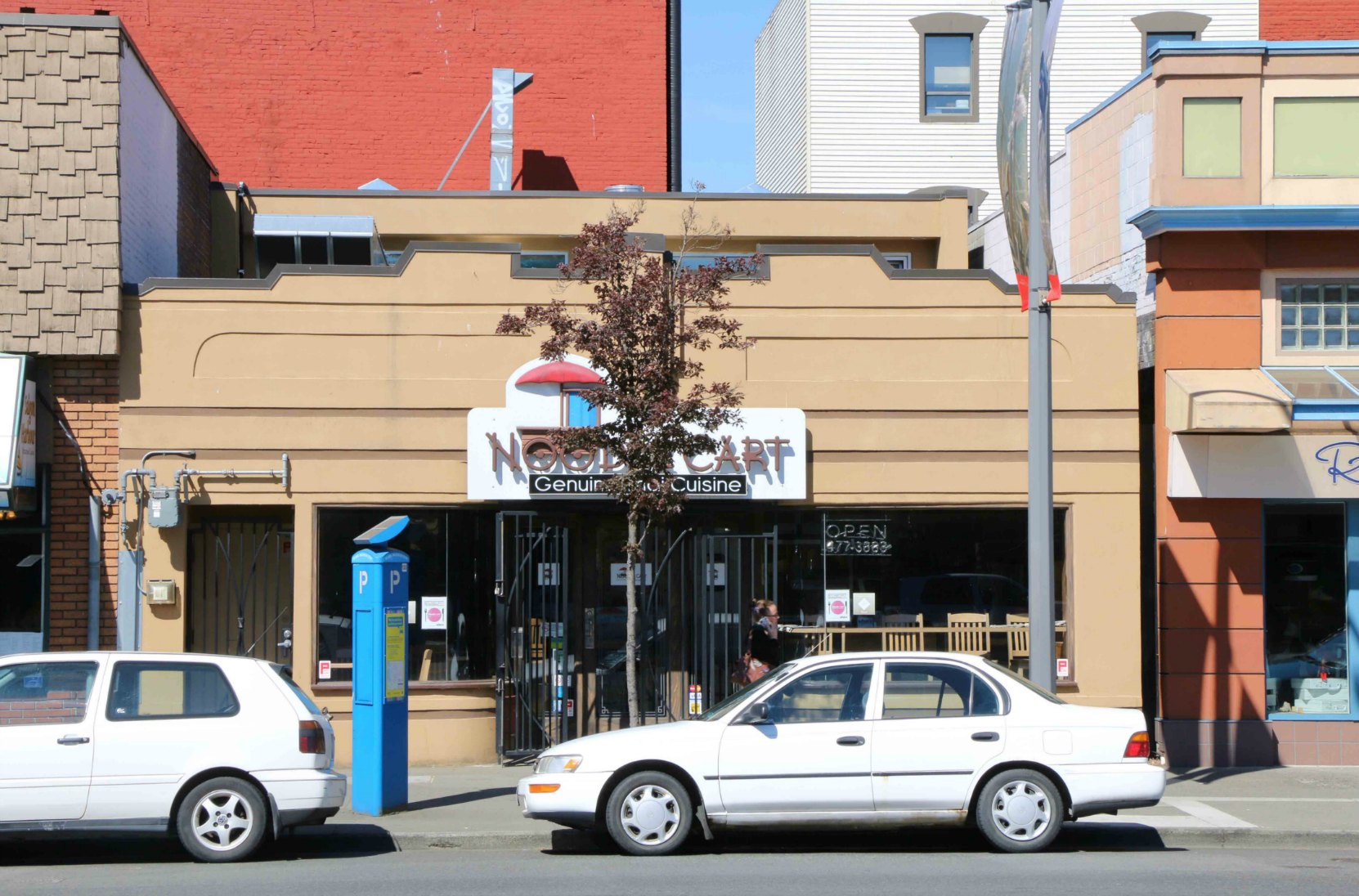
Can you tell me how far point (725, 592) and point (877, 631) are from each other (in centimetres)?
159

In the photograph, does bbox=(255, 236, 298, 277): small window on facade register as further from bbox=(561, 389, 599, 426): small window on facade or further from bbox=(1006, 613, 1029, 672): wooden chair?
bbox=(1006, 613, 1029, 672): wooden chair

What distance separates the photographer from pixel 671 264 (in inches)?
559

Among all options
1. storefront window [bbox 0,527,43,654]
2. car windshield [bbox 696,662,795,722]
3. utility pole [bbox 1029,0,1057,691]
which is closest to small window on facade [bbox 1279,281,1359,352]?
utility pole [bbox 1029,0,1057,691]

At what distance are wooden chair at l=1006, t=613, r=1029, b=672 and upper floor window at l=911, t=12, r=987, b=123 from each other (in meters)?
14.4

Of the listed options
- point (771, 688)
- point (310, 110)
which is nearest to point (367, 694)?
point (771, 688)

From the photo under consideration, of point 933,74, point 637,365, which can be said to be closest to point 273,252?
point 637,365

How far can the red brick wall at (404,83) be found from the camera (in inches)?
836

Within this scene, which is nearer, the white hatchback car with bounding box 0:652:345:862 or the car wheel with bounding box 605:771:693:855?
the white hatchback car with bounding box 0:652:345:862

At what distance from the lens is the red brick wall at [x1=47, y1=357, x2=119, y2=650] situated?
45.0ft

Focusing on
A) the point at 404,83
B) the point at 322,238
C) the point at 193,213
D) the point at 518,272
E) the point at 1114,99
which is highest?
the point at 404,83

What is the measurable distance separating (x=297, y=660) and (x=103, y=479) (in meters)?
2.54

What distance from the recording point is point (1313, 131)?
47.5 ft

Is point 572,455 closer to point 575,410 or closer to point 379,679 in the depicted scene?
point 575,410

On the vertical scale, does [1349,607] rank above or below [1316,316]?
below
